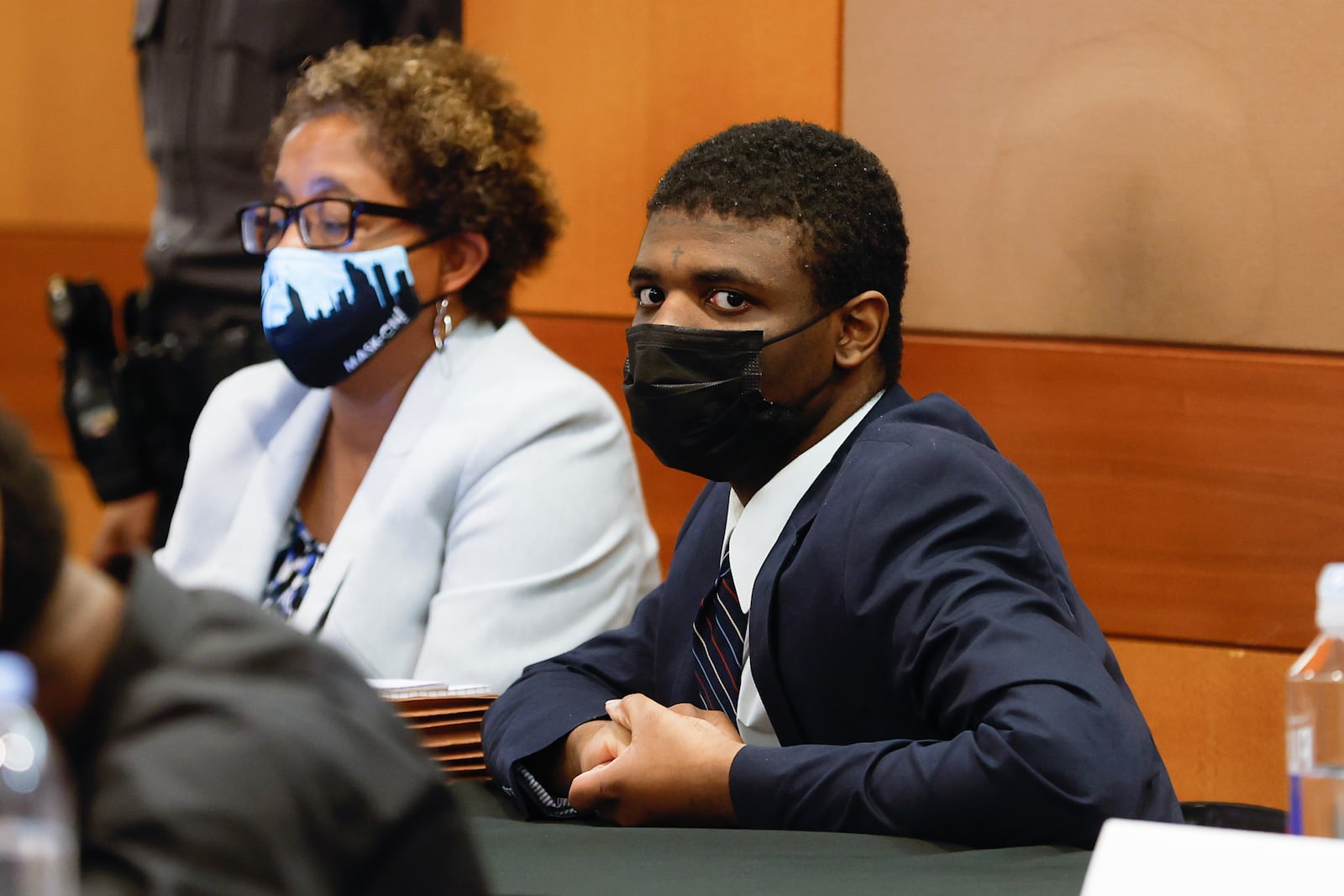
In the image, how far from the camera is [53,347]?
4789mm

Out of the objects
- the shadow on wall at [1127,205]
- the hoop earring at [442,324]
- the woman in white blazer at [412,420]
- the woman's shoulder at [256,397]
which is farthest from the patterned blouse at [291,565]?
the shadow on wall at [1127,205]

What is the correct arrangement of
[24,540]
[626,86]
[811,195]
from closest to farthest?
[24,540] → [811,195] → [626,86]

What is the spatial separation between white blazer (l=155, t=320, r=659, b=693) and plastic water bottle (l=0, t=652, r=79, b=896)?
1.38m

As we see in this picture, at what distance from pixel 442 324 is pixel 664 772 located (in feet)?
3.67

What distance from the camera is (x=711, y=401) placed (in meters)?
1.64

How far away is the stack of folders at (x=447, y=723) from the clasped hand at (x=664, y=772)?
22 cm

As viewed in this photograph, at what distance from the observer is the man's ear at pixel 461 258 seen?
2414mm

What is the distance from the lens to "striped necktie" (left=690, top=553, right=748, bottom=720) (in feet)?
5.24

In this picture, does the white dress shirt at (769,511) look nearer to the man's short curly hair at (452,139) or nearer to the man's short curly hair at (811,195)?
the man's short curly hair at (811,195)

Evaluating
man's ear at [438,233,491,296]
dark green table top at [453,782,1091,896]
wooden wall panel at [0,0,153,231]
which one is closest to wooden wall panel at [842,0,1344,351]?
man's ear at [438,233,491,296]

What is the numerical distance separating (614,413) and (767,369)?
67cm

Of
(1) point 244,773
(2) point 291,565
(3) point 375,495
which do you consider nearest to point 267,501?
(2) point 291,565

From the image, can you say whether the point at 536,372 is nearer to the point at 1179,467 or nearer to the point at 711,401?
the point at 711,401

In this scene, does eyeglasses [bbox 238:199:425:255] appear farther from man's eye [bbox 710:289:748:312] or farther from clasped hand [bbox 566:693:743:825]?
clasped hand [bbox 566:693:743:825]
